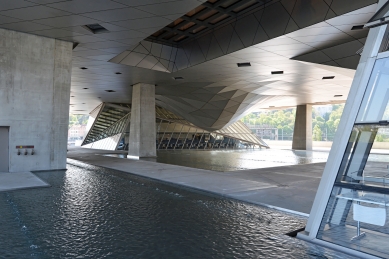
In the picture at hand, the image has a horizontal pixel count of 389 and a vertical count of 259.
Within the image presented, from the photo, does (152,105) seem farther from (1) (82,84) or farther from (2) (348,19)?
(2) (348,19)

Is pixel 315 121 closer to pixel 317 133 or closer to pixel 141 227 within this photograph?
pixel 317 133

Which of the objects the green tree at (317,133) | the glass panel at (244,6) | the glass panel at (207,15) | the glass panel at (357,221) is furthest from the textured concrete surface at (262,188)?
the green tree at (317,133)

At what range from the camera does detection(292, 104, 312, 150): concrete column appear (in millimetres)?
39594

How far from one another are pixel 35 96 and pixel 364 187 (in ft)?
41.3

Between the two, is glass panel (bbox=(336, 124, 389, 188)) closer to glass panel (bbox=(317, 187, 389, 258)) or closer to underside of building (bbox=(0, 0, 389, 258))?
underside of building (bbox=(0, 0, 389, 258))

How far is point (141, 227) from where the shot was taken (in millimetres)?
5012

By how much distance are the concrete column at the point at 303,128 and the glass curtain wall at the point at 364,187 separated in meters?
37.1

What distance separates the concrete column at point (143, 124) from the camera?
22.7 m

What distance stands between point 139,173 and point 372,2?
10.2 m

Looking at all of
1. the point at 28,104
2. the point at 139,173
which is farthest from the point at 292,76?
the point at 28,104

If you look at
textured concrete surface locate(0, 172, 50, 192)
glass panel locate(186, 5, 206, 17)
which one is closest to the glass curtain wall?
textured concrete surface locate(0, 172, 50, 192)

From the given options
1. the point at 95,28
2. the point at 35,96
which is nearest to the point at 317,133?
the point at 95,28

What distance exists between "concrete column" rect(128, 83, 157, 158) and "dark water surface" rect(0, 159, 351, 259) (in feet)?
48.1

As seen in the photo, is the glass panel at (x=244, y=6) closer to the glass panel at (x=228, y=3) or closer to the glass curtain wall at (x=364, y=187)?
Result: the glass panel at (x=228, y=3)
